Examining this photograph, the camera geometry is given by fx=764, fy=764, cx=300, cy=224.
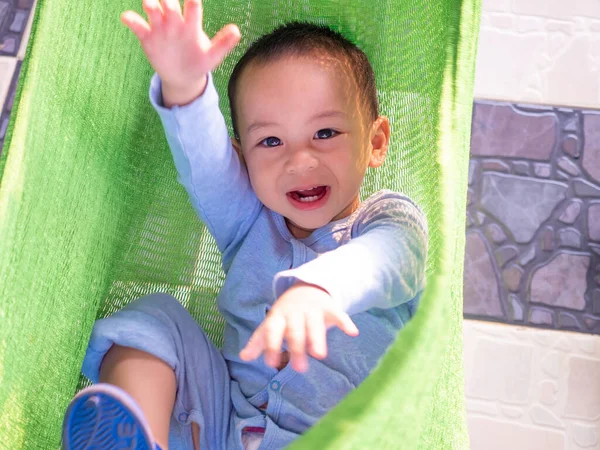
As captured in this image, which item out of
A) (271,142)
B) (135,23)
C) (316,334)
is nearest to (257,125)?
(271,142)

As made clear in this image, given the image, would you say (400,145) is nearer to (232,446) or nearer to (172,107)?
(172,107)

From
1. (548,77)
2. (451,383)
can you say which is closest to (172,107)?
(451,383)

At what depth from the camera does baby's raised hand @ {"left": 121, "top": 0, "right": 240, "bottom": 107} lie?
0.80 meters

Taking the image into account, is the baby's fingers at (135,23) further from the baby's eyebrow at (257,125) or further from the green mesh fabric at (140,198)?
the baby's eyebrow at (257,125)

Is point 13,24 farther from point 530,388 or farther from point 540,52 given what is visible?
point 530,388

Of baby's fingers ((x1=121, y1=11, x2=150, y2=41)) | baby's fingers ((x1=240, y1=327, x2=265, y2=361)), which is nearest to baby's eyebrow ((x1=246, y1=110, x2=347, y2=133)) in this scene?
baby's fingers ((x1=121, y1=11, x2=150, y2=41))

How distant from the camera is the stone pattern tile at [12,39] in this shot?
167 centimetres

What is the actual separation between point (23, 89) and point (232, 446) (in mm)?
476

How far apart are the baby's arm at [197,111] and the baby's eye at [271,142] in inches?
1.8

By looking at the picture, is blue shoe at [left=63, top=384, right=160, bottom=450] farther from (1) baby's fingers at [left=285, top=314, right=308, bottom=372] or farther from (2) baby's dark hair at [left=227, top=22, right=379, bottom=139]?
(2) baby's dark hair at [left=227, top=22, right=379, bottom=139]

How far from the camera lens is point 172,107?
35.9 inches

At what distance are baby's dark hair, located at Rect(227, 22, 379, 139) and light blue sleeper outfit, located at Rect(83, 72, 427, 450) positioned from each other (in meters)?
0.11

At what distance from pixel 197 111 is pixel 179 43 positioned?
10cm

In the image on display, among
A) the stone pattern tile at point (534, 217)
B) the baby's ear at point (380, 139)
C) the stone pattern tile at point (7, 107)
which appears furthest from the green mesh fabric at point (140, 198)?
the stone pattern tile at point (7, 107)
